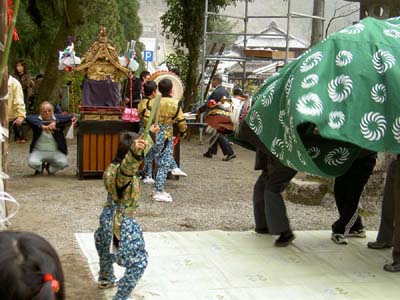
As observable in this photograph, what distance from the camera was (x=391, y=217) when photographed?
6.21 meters

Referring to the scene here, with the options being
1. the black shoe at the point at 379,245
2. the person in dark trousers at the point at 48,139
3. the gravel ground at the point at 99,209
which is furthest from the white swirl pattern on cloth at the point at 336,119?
the person in dark trousers at the point at 48,139

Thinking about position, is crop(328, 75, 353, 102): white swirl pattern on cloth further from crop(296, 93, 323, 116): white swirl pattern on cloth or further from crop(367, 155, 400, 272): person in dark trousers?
crop(367, 155, 400, 272): person in dark trousers

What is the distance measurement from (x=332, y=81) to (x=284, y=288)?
1.63 m

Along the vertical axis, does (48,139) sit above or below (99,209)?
above

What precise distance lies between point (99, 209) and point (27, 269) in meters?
6.04

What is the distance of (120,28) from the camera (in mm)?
29703

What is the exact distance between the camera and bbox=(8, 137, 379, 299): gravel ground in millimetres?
6082

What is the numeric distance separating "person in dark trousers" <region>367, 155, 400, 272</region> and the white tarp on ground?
82mm

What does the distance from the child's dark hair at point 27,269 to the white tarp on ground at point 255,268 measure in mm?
3116

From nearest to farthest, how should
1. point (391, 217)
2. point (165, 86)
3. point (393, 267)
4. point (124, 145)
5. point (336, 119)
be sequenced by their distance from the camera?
point (124, 145) → point (336, 119) → point (393, 267) → point (391, 217) → point (165, 86)

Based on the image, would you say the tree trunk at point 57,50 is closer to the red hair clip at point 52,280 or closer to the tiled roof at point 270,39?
the tiled roof at point 270,39

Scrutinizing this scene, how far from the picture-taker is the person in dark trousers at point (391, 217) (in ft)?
18.3

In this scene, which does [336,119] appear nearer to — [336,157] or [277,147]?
[277,147]

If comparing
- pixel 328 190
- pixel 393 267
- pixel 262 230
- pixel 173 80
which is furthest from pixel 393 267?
pixel 173 80
